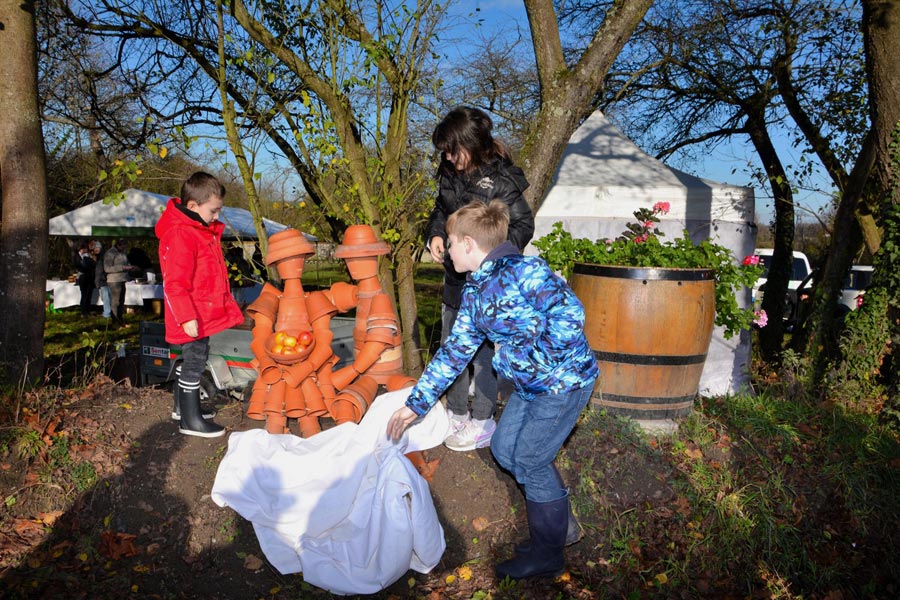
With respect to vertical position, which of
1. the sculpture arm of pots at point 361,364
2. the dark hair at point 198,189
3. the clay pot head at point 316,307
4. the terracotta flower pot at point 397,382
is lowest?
the terracotta flower pot at point 397,382

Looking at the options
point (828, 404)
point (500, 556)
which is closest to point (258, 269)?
point (500, 556)

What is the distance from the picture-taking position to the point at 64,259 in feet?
59.9

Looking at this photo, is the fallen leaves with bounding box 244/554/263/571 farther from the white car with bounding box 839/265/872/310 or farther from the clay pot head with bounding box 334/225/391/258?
the white car with bounding box 839/265/872/310

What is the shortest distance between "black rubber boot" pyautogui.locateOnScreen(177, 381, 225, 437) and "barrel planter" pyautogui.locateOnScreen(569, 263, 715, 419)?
2.37 meters

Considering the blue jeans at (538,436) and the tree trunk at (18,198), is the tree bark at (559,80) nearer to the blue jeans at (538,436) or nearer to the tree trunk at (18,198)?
the blue jeans at (538,436)

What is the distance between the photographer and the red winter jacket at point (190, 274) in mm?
3598

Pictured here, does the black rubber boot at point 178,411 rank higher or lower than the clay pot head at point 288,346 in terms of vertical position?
lower

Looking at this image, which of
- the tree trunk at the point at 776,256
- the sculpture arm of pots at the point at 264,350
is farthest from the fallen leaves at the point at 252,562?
the tree trunk at the point at 776,256

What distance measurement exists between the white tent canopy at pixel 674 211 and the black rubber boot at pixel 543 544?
11.3 ft

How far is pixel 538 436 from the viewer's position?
2744mm

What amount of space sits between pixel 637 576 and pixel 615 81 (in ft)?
30.1

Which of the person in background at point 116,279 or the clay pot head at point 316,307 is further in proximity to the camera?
the person in background at point 116,279

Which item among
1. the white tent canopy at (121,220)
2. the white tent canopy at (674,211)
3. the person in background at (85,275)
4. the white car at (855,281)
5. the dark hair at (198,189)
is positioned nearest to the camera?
the dark hair at (198,189)

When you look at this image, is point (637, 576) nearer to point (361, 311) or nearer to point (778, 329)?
point (361, 311)
